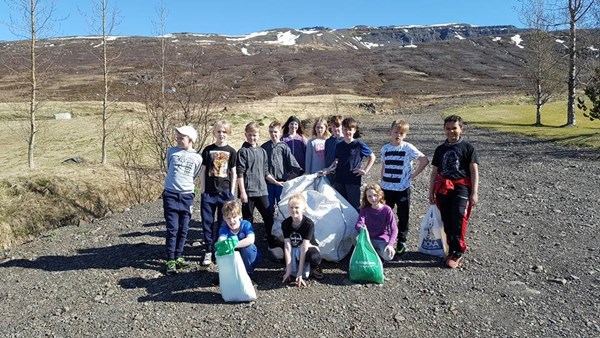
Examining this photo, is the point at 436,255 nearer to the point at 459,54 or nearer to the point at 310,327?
the point at 310,327

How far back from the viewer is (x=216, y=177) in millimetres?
6367

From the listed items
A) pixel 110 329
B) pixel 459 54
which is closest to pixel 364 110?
pixel 110 329

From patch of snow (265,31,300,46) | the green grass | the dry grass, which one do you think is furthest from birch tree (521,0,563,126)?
patch of snow (265,31,300,46)

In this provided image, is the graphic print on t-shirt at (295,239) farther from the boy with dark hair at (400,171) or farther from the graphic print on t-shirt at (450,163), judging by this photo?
the graphic print on t-shirt at (450,163)

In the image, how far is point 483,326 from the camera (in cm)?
457

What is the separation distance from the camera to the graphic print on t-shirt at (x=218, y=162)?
6.36m

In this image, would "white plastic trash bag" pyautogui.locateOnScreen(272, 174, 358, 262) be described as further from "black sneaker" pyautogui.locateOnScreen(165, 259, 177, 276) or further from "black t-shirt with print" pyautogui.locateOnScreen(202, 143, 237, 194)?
"black sneaker" pyautogui.locateOnScreen(165, 259, 177, 276)

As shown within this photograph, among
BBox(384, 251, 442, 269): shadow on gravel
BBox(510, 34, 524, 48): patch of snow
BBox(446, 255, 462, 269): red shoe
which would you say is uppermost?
BBox(510, 34, 524, 48): patch of snow

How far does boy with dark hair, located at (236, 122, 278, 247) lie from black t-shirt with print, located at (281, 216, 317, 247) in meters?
0.88

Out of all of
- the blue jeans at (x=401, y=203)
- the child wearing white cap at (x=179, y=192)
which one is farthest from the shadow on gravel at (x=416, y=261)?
the child wearing white cap at (x=179, y=192)

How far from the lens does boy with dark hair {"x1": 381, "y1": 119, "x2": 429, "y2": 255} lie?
638 cm

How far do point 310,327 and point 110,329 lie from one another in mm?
2055

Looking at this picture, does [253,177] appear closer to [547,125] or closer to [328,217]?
[328,217]

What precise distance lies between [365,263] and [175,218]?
2.62 metres
